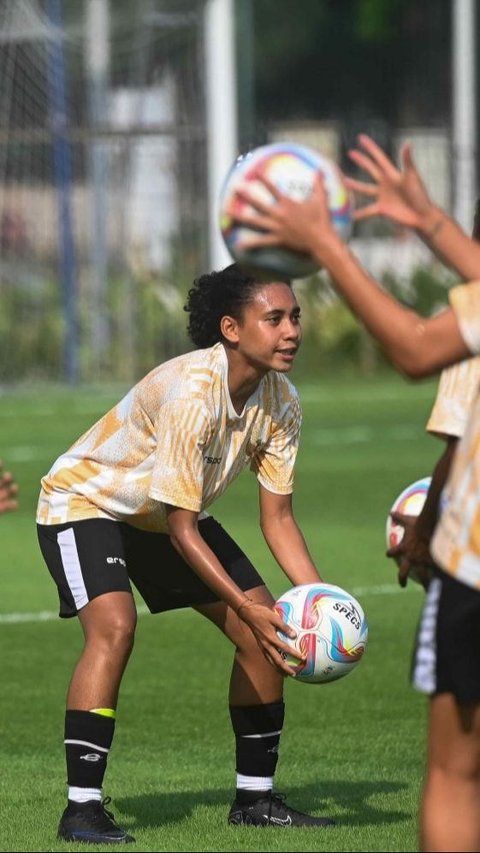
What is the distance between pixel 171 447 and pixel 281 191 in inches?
74.4

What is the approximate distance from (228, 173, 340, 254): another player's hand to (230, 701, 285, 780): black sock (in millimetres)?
2587

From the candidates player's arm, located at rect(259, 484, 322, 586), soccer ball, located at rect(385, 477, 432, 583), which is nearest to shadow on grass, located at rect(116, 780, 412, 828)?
player's arm, located at rect(259, 484, 322, 586)

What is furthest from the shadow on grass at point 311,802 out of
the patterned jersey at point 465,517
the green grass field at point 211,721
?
the patterned jersey at point 465,517

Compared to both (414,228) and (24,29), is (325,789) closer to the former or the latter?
(414,228)

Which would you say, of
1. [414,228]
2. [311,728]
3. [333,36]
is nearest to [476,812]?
[414,228]

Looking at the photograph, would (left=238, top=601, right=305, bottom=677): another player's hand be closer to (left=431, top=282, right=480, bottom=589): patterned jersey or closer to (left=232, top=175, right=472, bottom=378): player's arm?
(left=431, top=282, right=480, bottom=589): patterned jersey

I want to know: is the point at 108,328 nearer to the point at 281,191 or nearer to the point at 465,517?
the point at 281,191

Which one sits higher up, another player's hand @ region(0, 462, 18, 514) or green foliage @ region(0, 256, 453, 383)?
another player's hand @ region(0, 462, 18, 514)

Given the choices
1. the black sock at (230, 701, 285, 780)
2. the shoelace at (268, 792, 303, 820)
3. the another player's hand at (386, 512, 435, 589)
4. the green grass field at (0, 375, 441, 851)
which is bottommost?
the green grass field at (0, 375, 441, 851)

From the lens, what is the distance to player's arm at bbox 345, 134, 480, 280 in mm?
4750

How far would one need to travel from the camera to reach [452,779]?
4.86 meters

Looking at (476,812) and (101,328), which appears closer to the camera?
(476,812)

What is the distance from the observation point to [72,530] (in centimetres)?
688

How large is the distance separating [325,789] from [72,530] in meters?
→ 1.57
